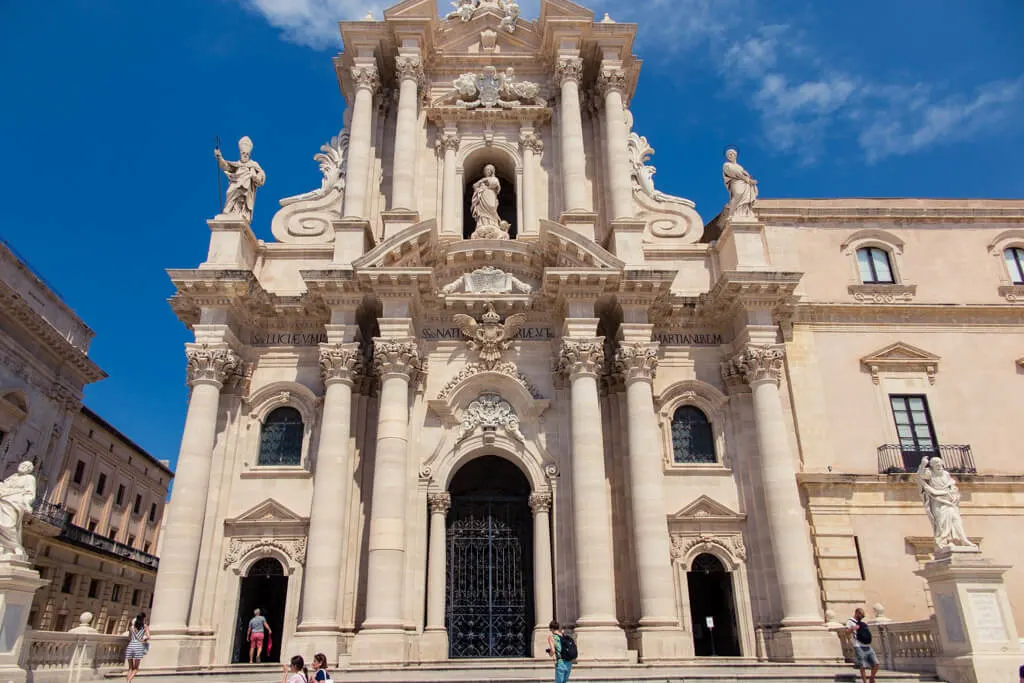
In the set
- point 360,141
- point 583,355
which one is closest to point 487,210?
point 360,141

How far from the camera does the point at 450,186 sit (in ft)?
78.6

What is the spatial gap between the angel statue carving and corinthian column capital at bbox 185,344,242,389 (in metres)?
6.03

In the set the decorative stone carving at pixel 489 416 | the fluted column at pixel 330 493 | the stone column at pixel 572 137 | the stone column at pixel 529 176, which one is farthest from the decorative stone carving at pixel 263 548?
the stone column at pixel 572 137

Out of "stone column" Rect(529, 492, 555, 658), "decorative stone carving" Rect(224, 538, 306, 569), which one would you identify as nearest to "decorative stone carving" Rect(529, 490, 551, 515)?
"stone column" Rect(529, 492, 555, 658)

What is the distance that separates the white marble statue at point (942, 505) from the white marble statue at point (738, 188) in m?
9.01

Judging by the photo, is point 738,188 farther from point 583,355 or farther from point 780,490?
point 780,490

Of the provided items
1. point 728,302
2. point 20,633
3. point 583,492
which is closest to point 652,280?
point 728,302

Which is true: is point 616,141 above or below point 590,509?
above

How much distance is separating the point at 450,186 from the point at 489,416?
7.80 m

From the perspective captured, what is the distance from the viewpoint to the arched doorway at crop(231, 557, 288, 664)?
1895 centimetres

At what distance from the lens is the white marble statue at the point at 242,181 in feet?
71.7

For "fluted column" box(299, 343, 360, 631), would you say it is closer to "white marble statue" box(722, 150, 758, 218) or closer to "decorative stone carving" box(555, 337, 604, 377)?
"decorative stone carving" box(555, 337, 604, 377)

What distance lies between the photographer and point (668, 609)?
1764 centimetres

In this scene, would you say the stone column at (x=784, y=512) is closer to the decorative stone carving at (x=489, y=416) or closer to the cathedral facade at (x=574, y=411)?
the cathedral facade at (x=574, y=411)
